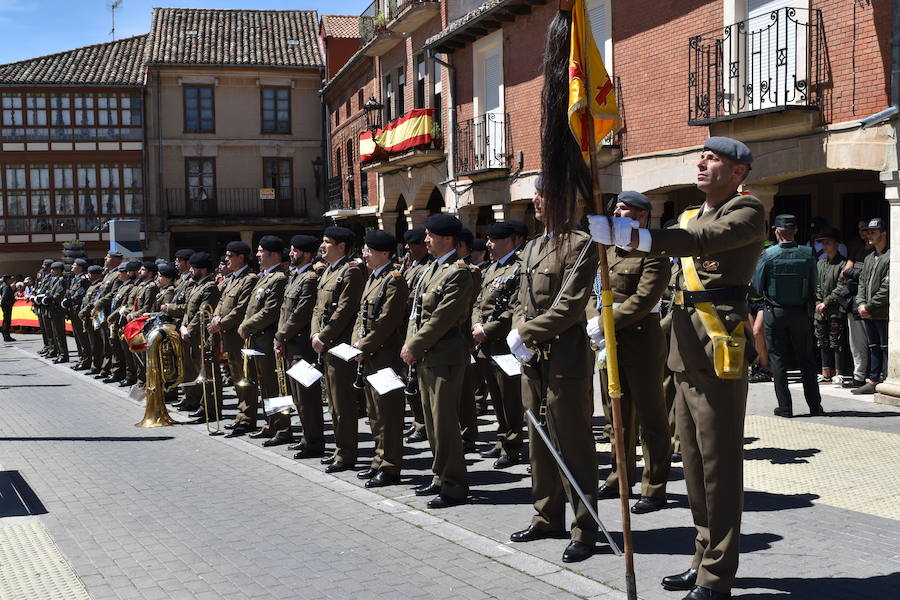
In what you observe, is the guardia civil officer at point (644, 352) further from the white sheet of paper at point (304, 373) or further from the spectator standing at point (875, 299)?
the spectator standing at point (875, 299)

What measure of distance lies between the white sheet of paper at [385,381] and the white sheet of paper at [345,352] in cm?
23

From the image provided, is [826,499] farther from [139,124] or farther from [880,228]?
[139,124]

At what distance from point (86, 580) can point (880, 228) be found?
366 inches

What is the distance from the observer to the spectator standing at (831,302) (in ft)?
41.3

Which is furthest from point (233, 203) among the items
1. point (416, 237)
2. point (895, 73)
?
point (895, 73)

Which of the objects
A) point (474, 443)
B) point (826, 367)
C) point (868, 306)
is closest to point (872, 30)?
point (868, 306)

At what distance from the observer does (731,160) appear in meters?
5.08

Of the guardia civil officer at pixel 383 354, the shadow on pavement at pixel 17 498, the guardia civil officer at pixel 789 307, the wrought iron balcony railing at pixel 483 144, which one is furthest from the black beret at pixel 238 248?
the wrought iron balcony railing at pixel 483 144

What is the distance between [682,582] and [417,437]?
5.46 metres

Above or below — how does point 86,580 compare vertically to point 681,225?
below

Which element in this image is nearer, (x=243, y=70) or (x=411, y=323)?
(x=411, y=323)

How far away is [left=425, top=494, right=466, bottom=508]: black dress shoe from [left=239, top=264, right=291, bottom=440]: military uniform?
3338 mm

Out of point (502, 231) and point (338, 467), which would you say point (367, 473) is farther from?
point (502, 231)

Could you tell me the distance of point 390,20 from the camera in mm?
27875
